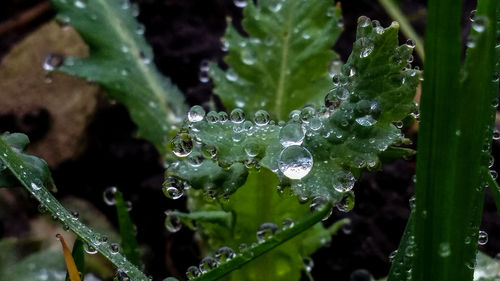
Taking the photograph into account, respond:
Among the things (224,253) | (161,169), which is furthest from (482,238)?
(161,169)

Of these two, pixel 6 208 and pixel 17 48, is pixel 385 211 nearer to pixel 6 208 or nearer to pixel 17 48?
pixel 6 208

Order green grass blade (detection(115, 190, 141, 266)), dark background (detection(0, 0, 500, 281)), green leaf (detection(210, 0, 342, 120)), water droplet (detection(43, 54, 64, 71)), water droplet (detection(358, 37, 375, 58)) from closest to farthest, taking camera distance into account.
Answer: water droplet (detection(358, 37, 375, 58)) → green grass blade (detection(115, 190, 141, 266)) → green leaf (detection(210, 0, 342, 120)) → dark background (detection(0, 0, 500, 281)) → water droplet (detection(43, 54, 64, 71))

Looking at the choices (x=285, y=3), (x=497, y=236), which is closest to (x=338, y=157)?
(x=285, y=3)

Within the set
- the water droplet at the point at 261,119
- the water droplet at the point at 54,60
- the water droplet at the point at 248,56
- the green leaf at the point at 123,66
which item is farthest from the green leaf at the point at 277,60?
the water droplet at the point at 54,60

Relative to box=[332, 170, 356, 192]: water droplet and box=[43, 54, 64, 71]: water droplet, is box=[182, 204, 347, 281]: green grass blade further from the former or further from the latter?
box=[43, 54, 64, 71]: water droplet

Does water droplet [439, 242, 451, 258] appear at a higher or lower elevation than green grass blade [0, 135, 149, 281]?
higher

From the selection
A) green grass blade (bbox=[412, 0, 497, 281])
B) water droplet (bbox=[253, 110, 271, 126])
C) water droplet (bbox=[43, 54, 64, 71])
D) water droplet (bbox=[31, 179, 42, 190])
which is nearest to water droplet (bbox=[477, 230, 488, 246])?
green grass blade (bbox=[412, 0, 497, 281])
